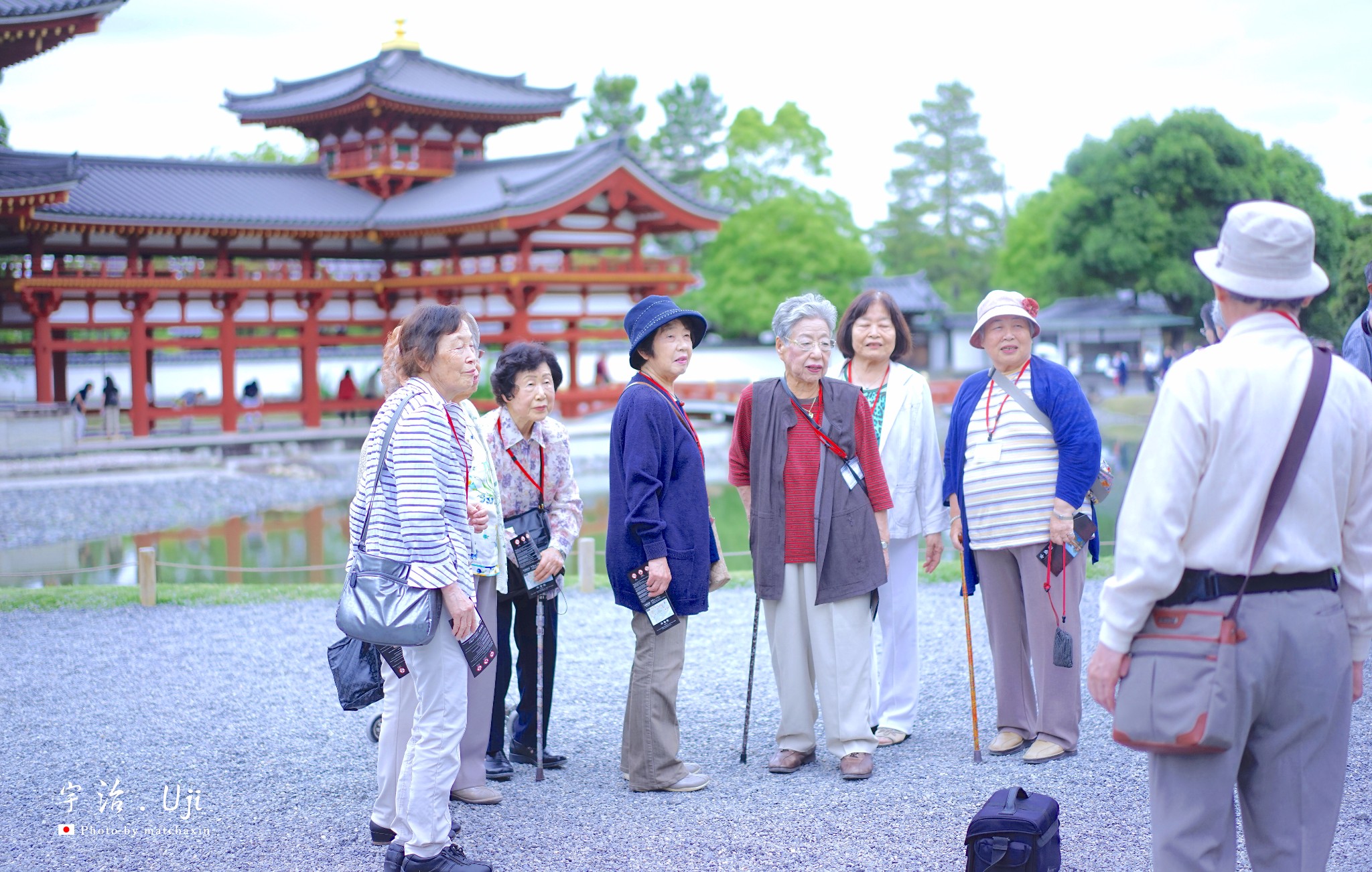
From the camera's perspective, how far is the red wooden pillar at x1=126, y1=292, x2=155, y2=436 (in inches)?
720

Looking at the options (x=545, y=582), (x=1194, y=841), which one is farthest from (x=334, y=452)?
(x=1194, y=841)

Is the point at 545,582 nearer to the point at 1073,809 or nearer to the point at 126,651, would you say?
the point at 1073,809

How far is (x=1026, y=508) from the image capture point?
13.1 ft

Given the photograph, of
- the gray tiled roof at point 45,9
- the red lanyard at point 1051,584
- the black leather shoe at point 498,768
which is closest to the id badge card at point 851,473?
the red lanyard at point 1051,584

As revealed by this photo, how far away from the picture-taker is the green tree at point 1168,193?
29.5 m

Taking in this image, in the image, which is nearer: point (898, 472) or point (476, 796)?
point (476, 796)

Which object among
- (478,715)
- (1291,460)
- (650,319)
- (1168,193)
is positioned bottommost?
(478,715)

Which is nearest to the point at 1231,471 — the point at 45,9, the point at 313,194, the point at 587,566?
the point at 587,566

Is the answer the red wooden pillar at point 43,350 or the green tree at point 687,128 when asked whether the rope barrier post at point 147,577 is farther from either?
the green tree at point 687,128

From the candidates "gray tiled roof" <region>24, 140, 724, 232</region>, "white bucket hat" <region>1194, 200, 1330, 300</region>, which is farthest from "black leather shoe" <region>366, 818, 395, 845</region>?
"gray tiled roof" <region>24, 140, 724, 232</region>

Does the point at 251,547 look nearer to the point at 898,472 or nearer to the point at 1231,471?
the point at 898,472

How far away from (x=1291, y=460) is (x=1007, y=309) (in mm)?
1843

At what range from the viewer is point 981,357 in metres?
37.1

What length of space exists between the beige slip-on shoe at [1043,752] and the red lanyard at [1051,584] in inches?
16.8
